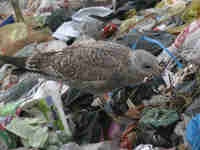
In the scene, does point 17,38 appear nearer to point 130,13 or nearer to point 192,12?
point 130,13

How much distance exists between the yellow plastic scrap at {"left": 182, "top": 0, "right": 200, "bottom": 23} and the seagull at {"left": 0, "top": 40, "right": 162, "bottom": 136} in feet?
3.69

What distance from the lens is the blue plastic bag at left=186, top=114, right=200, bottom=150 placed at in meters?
1.55

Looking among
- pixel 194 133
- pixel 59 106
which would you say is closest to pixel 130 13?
pixel 59 106

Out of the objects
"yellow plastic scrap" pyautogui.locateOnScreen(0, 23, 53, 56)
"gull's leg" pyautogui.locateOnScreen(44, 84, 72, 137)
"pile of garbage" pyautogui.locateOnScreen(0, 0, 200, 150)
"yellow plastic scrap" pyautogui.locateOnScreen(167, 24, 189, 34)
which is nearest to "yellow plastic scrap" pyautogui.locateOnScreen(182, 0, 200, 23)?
"pile of garbage" pyautogui.locateOnScreen(0, 0, 200, 150)

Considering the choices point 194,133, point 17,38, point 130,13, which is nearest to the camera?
point 194,133

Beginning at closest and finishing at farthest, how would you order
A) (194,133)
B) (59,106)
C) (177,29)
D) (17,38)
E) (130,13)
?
1. (194,133)
2. (59,106)
3. (177,29)
4. (17,38)
5. (130,13)

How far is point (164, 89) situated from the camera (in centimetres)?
222

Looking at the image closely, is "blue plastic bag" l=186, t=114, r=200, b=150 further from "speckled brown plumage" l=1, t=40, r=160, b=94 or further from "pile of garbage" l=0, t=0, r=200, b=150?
"speckled brown plumage" l=1, t=40, r=160, b=94

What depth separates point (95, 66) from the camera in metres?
2.22

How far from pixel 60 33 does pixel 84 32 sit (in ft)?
1.36

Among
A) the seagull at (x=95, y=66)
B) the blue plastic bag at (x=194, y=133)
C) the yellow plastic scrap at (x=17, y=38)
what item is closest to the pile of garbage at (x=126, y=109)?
the blue plastic bag at (x=194, y=133)

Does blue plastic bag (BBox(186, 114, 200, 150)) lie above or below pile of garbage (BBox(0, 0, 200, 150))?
Result: above

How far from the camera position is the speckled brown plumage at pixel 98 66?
86.5 inches

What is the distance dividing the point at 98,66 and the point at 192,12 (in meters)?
1.46
